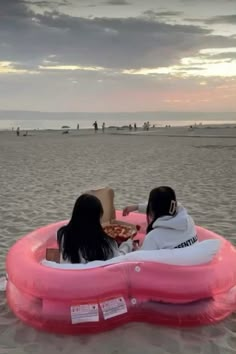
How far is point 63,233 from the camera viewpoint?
423 cm

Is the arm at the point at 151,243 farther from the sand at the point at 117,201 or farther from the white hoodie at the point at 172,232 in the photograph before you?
the sand at the point at 117,201

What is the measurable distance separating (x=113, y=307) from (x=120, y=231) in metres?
1.18

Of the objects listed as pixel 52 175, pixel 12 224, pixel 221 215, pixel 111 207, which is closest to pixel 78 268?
pixel 111 207

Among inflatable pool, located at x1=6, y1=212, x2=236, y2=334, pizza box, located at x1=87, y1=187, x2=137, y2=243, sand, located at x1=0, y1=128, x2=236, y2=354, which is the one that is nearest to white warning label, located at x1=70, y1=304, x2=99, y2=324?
inflatable pool, located at x1=6, y1=212, x2=236, y2=334

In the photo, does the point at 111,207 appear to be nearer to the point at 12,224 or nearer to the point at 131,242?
the point at 131,242

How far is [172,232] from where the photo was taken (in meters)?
4.36

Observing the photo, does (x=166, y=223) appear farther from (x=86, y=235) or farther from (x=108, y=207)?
(x=108, y=207)

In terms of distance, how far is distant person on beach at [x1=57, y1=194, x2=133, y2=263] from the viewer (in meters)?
4.07

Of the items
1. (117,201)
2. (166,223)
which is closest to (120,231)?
(166,223)

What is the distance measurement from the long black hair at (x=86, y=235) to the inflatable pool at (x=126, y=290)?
14cm

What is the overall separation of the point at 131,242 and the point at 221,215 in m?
3.86

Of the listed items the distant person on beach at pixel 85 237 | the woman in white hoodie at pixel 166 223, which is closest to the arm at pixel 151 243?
the woman in white hoodie at pixel 166 223

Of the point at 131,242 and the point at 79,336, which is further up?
the point at 131,242

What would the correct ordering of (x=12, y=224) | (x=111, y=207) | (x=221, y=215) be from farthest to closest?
1. (x=221, y=215)
2. (x=12, y=224)
3. (x=111, y=207)
